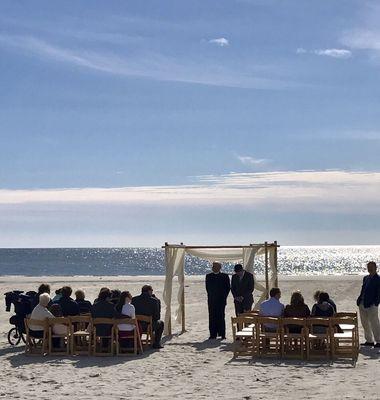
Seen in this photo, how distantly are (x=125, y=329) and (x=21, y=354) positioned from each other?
171cm

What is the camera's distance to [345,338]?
10750 mm

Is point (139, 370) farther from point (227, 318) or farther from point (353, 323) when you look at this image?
point (227, 318)

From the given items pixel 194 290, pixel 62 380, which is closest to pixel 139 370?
pixel 62 380

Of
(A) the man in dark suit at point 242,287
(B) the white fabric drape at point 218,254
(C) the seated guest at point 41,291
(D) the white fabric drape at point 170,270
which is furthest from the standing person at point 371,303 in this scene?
(C) the seated guest at point 41,291

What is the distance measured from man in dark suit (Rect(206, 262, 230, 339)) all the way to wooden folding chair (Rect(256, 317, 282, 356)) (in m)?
1.99

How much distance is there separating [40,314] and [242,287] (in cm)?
371

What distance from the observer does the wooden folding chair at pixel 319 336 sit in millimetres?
10719

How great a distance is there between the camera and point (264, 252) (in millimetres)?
14312

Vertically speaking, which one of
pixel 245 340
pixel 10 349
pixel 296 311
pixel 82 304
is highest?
pixel 82 304

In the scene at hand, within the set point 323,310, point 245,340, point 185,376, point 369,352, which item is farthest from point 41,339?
point 369,352

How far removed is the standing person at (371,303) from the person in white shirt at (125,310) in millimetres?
3695

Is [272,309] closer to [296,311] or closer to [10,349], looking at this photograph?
[296,311]

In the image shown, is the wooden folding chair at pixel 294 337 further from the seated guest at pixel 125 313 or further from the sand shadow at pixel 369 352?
the seated guest at pixel 125 313

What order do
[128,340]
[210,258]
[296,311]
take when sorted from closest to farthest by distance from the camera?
[296,311] < [128,340] < [210,258]
